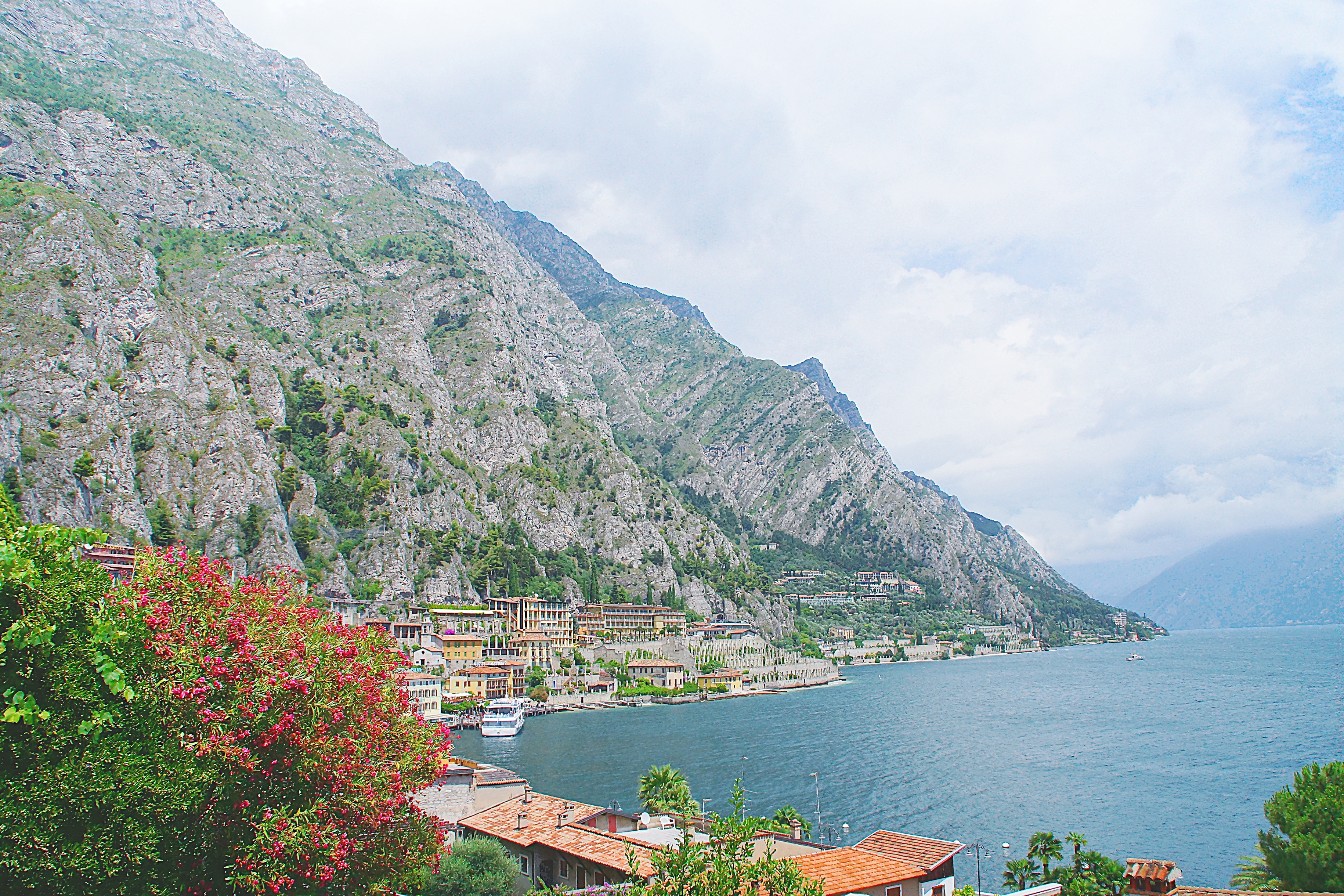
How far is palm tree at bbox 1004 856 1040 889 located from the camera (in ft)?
113

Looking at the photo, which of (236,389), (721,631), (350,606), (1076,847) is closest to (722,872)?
(1076,847)

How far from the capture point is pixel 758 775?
223 ft

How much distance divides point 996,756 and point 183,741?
249ft

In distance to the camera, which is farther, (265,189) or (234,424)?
(265,189)

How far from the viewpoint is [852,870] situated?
819 inches

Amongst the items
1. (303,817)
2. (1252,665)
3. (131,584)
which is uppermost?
(131,584)

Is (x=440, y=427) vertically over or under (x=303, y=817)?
over

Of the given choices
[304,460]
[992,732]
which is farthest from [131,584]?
[304,460]

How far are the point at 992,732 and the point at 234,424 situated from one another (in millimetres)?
120116

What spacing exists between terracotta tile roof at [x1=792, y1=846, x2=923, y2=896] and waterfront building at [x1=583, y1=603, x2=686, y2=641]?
131350mm

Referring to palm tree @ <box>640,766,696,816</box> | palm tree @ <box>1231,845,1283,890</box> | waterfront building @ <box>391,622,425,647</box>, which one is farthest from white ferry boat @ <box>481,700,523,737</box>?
palm tree @ <box>1231,845,1283,890</box>

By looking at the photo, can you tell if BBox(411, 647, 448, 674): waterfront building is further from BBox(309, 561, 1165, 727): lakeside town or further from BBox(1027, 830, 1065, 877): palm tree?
BBox(1027, 830, 1065, 877): palm tree

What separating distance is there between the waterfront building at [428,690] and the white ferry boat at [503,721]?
8.33 meters

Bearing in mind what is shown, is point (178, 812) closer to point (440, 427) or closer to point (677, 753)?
point (677, 753)
